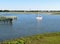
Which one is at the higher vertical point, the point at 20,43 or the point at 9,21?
the point at 20,43

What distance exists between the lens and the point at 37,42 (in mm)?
22188

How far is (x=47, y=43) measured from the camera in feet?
69.6

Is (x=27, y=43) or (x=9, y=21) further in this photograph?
(x=9, y=21)

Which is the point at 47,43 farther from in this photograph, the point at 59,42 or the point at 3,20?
the point at 3,20

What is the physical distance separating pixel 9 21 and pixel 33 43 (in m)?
59.6

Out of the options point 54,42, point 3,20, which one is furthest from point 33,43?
point 3,20

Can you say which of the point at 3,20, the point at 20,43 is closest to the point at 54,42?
the point at 20,43

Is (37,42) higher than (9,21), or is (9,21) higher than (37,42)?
(37,42)

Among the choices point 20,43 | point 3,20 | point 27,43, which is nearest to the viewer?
point 20,43

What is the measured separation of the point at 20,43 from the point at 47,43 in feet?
11.8

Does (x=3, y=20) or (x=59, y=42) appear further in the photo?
(x=3, y=20)

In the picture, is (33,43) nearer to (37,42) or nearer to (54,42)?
(37,42)

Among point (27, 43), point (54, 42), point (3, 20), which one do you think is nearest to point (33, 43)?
point (27, 43)

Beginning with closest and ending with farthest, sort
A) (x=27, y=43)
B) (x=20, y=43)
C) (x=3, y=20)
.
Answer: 1. (x=20, y=43)
2. (x=27, y=43)
3. (x=3, y=20)
